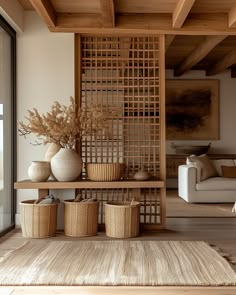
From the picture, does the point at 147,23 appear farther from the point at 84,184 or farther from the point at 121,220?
the point at 121,220

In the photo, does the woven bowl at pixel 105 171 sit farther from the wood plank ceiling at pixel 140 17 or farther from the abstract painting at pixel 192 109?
the abstract painting at pixel 192 109

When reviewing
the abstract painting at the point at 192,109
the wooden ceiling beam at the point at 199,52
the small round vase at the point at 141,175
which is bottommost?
the small round vase at the point at 141,175

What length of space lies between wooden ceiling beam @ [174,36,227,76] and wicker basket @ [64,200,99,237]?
3.12 m

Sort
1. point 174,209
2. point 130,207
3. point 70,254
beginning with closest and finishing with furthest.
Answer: point 70,254, point 130,207, point 174,209

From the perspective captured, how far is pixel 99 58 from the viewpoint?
538cm

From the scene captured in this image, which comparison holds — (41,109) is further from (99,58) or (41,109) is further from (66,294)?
(66,294)

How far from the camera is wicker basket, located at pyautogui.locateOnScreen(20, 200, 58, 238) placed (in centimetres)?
470

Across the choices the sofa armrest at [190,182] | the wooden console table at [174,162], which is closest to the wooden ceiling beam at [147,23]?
the sofa armrest at [190,182]

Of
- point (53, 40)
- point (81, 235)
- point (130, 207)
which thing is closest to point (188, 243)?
point (130, 207)

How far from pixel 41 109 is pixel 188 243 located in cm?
230

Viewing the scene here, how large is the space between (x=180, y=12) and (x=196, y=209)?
3.32 meters

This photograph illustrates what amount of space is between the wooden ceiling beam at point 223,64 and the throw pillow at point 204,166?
184 cm

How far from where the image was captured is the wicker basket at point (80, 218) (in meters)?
4.80

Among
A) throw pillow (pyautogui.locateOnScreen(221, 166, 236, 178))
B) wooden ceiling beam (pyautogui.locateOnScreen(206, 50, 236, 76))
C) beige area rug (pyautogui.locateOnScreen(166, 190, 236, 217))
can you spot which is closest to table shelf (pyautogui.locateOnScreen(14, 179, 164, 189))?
beige area rug (pyautogui.locateOnScreen(166, 190, 236, 217))
